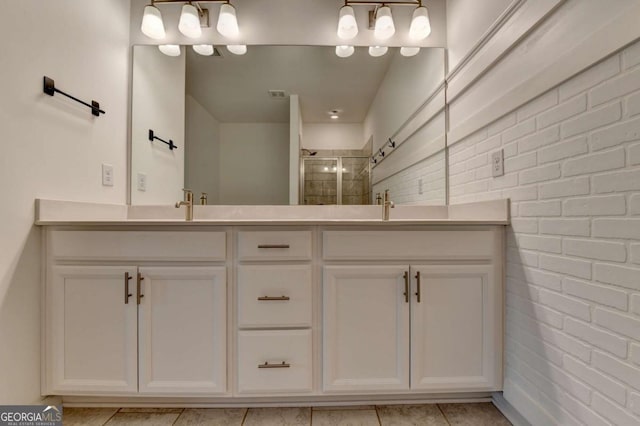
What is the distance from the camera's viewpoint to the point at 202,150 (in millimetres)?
1810

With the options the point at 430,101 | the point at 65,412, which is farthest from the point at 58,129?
the point at 430,101

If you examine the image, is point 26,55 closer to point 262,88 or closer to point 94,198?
point 94,198

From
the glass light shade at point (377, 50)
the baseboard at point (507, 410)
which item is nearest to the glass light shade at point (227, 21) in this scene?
the glass light shade at point (377, 50)

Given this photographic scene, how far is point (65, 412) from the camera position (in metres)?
1.29

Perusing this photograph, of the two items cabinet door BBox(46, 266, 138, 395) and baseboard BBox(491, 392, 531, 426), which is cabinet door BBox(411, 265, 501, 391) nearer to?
baseboard BBox(491, 392, 531, 426)

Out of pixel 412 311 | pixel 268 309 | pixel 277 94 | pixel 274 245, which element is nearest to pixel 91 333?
pixel 268 309

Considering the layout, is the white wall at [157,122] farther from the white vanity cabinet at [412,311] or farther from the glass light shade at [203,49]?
the white vanity cabinet at [412,311]

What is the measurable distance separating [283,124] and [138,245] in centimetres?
106

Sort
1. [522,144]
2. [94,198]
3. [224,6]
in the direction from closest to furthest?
[522,144]
[94,198]
[224,6]

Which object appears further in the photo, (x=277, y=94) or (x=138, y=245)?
(x=277, y=94)

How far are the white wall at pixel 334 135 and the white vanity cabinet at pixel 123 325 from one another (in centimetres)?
106

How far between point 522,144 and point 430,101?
79cm

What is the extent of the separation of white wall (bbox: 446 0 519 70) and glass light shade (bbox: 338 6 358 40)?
22.7 inches

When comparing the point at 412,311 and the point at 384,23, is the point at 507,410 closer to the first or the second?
the point at 412,311
